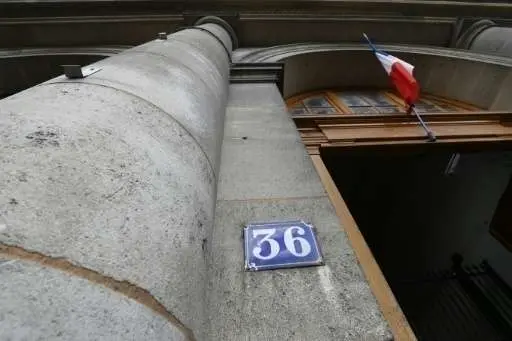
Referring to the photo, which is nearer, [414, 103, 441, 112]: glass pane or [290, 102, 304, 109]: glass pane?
[290, 102, 304, 109]: glass pane

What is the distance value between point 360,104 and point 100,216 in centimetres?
645

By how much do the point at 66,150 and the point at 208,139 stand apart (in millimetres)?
950

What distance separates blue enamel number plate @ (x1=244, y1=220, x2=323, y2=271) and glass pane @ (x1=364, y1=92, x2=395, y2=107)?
18.2 ft

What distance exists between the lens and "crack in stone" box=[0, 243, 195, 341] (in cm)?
65

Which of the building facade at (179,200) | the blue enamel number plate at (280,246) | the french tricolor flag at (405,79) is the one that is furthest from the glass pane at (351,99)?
the blue enamel number plate at (280,246)

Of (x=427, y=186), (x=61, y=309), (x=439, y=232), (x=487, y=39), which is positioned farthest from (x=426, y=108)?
(x=61, y=309)

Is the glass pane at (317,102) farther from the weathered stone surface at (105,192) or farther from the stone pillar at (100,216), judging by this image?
the weathered stone surface at (105,192)

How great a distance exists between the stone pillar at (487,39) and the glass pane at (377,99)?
8.64 feet

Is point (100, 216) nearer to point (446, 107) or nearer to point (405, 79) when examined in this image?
point (405, 79)

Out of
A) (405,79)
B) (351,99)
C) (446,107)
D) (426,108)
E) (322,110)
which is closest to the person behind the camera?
(405,79)

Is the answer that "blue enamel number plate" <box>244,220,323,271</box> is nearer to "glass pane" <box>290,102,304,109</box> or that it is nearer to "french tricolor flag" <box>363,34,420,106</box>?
"french tricolor flag" <box>363,34,420,106</box>

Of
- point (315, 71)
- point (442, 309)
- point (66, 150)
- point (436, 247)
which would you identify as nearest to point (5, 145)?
point (66, 150)

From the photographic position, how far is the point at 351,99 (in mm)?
6750

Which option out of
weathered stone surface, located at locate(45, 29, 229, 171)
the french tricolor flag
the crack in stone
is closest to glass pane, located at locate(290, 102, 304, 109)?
the french tricolor flag
